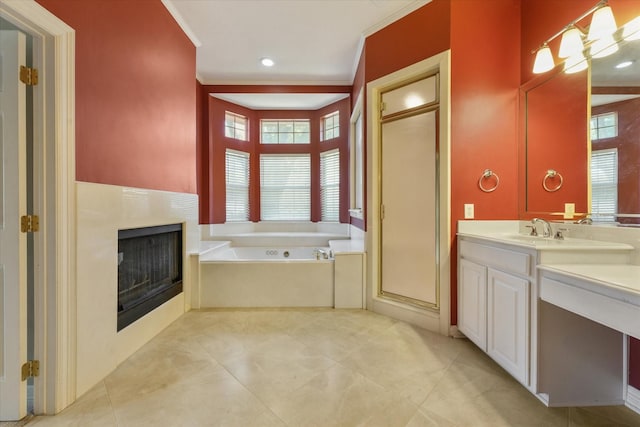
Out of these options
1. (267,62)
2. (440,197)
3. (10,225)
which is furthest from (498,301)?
(267,62)

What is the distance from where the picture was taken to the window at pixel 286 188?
4734mm

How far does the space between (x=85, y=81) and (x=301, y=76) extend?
9.14 feet

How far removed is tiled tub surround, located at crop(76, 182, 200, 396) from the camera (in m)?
1.55

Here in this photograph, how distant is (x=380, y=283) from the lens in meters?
2.81

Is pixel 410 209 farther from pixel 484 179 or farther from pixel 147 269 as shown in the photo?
pixel 147 269

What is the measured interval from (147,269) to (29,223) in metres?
0.99

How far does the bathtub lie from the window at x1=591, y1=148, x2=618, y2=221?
2133 mm

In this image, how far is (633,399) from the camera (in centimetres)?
146

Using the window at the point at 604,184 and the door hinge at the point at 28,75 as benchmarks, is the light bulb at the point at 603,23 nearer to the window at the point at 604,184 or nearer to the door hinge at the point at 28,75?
the window at the point at 604,184

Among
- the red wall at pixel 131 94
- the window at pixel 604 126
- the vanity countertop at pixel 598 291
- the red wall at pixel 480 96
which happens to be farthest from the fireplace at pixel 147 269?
the window at pixel 604 126

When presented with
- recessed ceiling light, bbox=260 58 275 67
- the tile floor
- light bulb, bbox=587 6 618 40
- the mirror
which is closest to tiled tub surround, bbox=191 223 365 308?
the tile floor

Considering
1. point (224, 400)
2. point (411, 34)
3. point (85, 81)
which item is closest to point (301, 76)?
point (411, 34)

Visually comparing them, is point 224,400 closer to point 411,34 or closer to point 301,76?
point 411,34

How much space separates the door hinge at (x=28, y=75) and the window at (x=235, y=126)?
300cm
